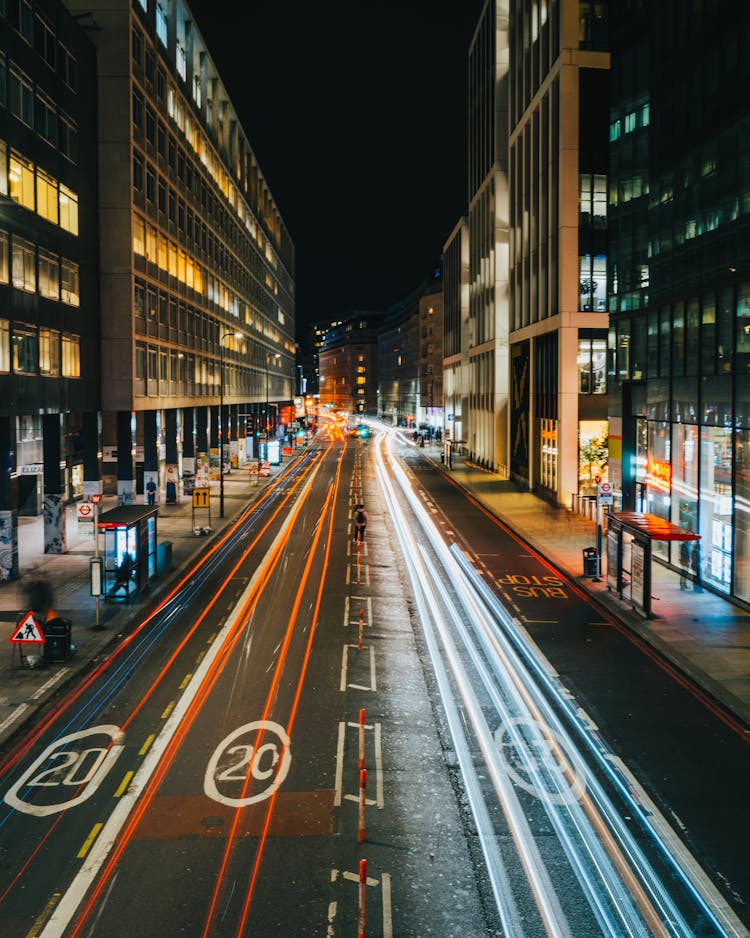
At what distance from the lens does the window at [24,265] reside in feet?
101

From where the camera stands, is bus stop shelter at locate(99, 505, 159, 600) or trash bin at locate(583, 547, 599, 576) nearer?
bus stop shelter at locate(99, 505, 159, 600)

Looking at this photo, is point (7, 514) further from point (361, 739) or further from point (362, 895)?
point (362, 895)

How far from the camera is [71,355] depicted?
122ft

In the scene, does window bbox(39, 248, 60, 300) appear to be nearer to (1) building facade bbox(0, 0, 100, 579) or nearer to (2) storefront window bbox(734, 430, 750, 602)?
(1) building facade bbox(0, 0, 100, 579)

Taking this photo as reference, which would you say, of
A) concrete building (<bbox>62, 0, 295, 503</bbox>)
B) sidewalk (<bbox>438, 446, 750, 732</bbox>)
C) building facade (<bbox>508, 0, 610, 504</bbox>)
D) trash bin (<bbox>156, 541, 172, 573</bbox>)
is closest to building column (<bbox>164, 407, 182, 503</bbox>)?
concrete building (<bbox>62, 0, 295, 503</bbox>)

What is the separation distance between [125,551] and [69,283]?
15642 millimetres

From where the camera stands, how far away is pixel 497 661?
2025cm

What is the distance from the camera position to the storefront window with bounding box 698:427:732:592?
2616cm

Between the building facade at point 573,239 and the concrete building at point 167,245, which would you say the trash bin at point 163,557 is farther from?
the building facade at point 573,239

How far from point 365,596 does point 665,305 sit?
15.6 m

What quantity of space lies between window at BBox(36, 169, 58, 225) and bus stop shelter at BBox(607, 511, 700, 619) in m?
24.8

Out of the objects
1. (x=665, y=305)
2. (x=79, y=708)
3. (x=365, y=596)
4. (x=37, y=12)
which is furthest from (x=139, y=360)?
(x=79, y=708)

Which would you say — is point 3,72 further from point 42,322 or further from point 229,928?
point 229,928

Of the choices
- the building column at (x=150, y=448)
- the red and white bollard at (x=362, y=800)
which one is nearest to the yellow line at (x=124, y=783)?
the red and white bollard at (x=362, y=800)
